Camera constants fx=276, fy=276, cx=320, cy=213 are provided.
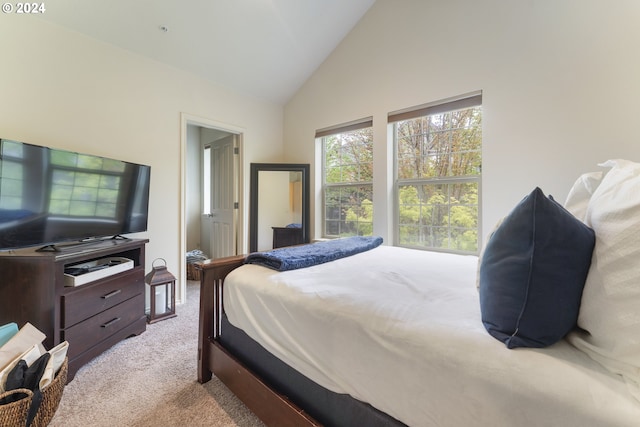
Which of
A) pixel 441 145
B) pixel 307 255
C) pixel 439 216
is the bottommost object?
pixel 307 255

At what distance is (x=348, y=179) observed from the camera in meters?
3.43

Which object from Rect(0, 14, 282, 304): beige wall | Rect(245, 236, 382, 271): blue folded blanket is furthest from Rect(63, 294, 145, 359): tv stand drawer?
Rect(245, 236, 382, 271): blue folded blanket

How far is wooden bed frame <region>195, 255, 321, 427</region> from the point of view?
115 cm

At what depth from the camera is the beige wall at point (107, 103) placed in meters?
1.96

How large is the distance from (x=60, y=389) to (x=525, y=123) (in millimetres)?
3220

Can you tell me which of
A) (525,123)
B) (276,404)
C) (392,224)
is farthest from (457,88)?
(276,404)

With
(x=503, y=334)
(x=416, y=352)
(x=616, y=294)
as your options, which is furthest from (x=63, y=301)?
(x=616, y=294)

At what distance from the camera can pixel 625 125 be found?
1792mm

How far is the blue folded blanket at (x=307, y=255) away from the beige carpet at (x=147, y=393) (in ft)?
2.49

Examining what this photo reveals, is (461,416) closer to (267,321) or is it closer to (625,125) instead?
(267,321)

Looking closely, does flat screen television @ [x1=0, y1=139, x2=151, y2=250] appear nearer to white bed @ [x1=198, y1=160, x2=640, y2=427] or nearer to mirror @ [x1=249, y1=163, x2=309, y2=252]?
mirror @ [x1=249, y1=163, x2=309, y2=252]

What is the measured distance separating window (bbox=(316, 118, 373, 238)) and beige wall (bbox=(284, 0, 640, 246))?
20 centimetres

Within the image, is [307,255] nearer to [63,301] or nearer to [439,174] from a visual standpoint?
[63,301]

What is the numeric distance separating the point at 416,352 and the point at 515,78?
7.78ft
